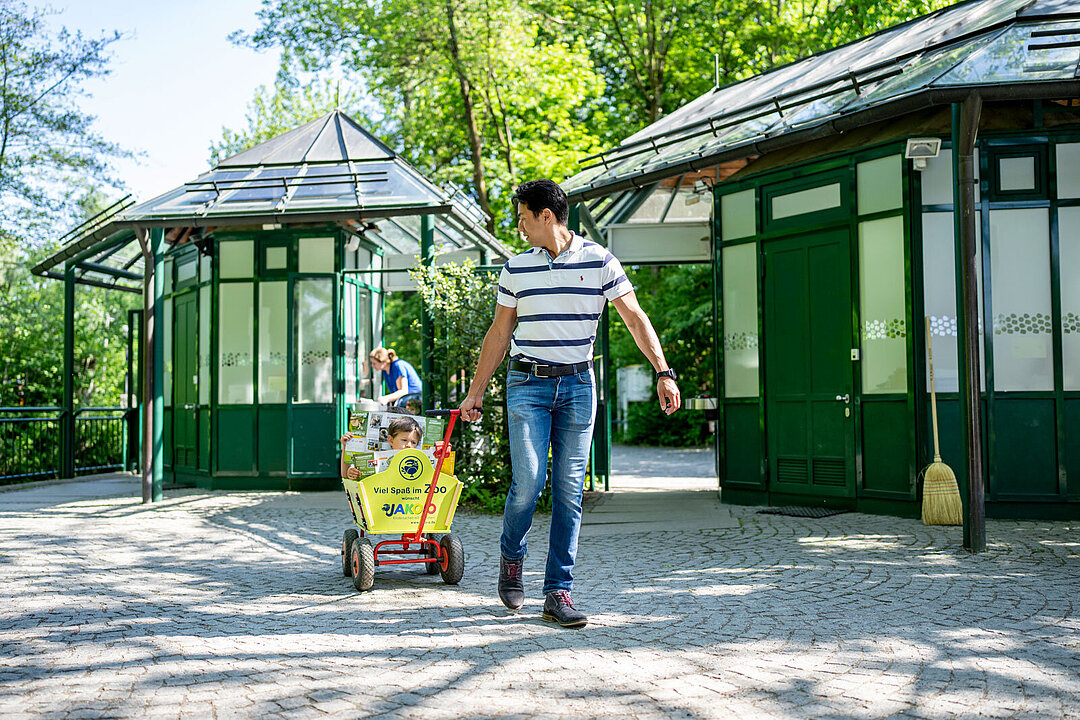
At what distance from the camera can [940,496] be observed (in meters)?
8.29

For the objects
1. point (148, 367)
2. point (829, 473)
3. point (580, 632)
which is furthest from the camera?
point (148, 367)

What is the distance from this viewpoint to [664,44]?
89.2 feet

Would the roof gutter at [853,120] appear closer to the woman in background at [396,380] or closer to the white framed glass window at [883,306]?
the white framed glass window at [883,306]

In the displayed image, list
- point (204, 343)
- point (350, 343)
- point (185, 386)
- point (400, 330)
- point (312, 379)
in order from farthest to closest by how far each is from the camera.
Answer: point (400, 330) → point (185, 386) → point (204, 343) → point (350, 343) → point (312, 379)

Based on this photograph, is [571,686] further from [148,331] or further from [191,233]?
[191,233]

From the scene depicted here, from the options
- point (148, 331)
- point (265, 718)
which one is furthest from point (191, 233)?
point (265, 718)

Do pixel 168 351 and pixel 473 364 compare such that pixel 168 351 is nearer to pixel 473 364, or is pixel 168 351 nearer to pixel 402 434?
pixel 473 364

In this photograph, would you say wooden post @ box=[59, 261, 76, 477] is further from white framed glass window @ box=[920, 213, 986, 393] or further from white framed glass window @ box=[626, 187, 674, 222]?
white framed glass window @ box=[920, 213, 986, 393]

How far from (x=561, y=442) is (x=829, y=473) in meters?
5.50

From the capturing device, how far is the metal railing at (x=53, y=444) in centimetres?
1504

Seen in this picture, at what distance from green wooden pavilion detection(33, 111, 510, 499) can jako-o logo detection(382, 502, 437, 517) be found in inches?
234

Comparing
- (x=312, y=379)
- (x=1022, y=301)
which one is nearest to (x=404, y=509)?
(x=1022, y=301)

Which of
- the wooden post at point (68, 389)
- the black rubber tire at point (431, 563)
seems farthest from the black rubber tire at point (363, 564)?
the wooden post at point (68, 389)

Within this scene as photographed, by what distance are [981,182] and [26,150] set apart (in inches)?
862
